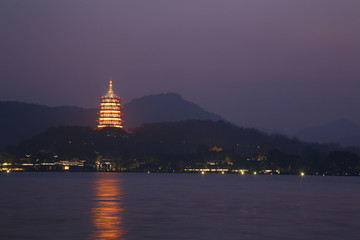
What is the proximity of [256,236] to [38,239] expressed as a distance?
1487 centimetres

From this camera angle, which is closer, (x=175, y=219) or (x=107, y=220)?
(x=107, y=220)

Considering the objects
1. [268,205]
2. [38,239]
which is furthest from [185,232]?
[268,205]

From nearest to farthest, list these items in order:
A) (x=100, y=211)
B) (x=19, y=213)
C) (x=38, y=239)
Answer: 1. (x=38, y=239)
2. (x=19, y=213)
3. (x=100, y=211)

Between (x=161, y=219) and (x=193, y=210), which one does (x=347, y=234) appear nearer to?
(x=161, y=219)

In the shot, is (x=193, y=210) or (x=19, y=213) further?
(x=193, y=210)

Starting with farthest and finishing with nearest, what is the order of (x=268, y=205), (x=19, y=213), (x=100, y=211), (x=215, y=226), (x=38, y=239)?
(x=268, y=205) < (x=100, y=211) < (x=19, y=213) < (x=215, y=226) < (x=38, y=239)

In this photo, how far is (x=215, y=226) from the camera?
4962 cm

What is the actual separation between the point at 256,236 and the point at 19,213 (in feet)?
81.7

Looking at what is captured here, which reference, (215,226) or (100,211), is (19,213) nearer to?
(100,211)

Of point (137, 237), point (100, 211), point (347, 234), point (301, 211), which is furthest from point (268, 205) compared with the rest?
point (137, 237)

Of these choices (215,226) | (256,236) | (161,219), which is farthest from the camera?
(161,219)

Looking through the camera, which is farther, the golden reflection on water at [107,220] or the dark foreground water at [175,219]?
the dark foreground water at [175,219]

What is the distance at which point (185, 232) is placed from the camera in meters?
45.8

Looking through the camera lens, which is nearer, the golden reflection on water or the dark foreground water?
the golden reflection on water
